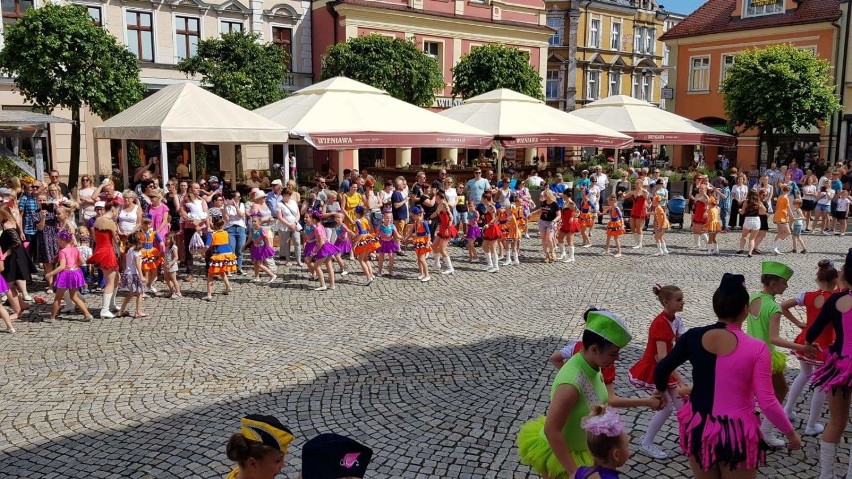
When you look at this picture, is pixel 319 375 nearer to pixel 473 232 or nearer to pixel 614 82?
pixel 473 232

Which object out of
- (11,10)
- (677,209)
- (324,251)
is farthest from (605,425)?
(11,10)

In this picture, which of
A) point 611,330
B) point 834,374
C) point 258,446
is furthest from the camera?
point 834,374

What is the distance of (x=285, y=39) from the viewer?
114 feet

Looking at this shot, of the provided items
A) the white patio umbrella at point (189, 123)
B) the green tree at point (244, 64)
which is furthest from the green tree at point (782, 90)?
the white patio umbrella at point (189, 123)

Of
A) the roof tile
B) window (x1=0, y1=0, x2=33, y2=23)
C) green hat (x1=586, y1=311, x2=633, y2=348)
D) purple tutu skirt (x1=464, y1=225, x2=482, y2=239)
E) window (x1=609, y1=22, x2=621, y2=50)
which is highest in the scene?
window (x1=609, y1=22, x2=621, y2=50)

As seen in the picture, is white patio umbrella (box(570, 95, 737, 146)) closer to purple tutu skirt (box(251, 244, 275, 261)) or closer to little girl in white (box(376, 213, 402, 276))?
little girl in white (box(376, 213, 402, 276))

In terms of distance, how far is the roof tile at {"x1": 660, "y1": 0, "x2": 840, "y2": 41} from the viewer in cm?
3186

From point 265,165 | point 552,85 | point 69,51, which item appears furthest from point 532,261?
point 552,85

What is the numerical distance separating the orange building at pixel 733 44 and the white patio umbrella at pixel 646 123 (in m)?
8.64

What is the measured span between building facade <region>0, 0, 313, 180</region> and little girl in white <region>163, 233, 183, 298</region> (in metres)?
18.1

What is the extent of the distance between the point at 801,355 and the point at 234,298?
829 centimetres

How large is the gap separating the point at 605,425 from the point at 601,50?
53.7 metres

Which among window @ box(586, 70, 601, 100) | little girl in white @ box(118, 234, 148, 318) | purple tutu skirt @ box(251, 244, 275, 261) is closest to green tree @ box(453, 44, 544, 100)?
purple tutu skirt @ box(251, 244, 275, 261)

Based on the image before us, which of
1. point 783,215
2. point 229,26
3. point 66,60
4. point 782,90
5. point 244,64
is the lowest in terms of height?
point 783,215
